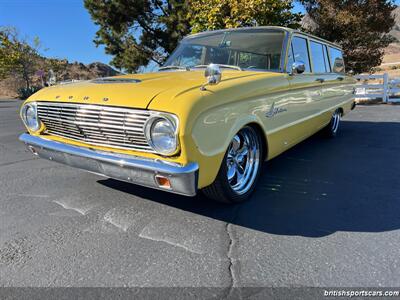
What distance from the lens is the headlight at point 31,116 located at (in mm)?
3092

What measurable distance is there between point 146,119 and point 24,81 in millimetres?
36844

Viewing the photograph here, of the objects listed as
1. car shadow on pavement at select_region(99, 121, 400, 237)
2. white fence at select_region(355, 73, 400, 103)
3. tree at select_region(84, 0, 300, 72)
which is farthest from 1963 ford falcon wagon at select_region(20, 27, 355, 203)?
tree at select_region(84, 0, 300, 72)

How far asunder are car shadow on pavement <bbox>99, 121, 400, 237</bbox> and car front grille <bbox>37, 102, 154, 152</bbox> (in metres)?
0.84

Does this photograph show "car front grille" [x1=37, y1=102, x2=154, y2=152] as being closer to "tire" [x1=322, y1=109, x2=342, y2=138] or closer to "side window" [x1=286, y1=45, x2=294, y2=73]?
"side window" [x1=286, y1=45, x2=294, y2=73]

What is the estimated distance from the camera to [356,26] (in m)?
13.1

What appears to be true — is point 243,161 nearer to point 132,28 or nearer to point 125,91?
point 125,91

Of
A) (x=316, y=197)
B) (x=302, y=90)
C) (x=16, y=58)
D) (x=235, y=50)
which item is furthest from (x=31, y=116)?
(x=16, y=58)

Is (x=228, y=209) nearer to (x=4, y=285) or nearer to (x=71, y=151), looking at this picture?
(x=71, y=151)

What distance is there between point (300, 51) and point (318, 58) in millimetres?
897

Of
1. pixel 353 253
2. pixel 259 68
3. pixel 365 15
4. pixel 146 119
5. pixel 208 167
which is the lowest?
pixel 353 253

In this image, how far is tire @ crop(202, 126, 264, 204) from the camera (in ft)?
9.22

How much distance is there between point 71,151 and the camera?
268 cm

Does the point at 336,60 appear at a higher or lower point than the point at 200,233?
higher

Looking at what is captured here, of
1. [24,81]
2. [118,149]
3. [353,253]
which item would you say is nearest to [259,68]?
[118,149]
